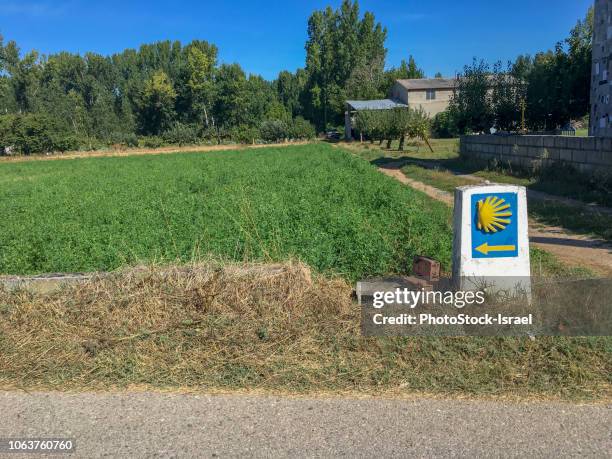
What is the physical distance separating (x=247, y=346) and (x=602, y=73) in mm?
21417

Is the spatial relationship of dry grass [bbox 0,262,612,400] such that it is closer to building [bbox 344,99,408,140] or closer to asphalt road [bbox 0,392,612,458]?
asphalt road [bbox 0,392,612,458]

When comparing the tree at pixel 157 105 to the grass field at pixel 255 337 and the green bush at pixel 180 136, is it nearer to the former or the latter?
the green bush at pixel 180 136

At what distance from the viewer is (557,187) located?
1417cm

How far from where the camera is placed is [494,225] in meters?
4.69

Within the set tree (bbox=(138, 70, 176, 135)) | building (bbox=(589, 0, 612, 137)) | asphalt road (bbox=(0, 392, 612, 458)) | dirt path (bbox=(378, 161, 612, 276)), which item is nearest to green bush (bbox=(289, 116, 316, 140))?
tree (bbox=(138, 70, 176, 135))

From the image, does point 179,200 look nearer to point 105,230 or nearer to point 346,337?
point 105,230

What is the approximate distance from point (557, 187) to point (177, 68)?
256 ft

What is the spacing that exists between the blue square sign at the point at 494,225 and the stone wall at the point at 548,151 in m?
10.3

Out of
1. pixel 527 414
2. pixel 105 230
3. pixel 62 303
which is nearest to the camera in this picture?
pixel 527 414

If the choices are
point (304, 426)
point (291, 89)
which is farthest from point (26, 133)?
point (304, 426)

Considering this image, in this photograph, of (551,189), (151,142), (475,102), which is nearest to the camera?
(551,189)

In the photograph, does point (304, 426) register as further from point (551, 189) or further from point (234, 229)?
point (551, 189)

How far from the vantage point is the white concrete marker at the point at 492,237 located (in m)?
4.64

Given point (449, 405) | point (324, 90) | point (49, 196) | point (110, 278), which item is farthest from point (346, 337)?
point (324, 90)
